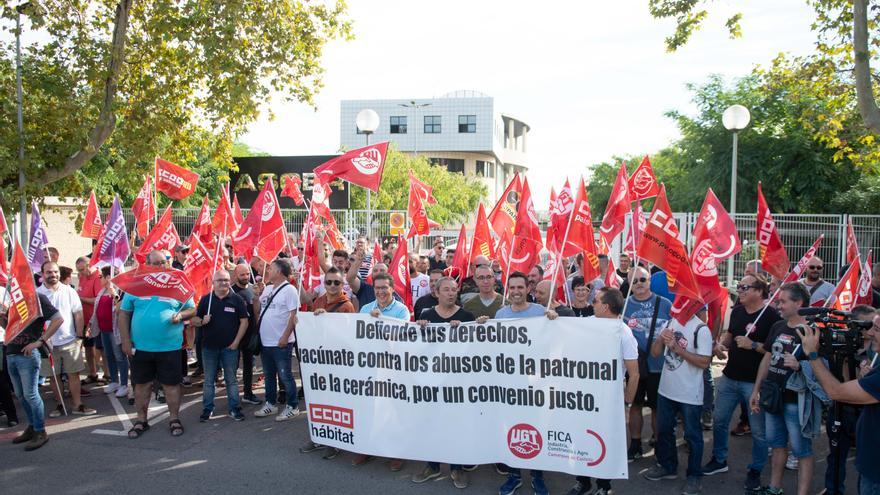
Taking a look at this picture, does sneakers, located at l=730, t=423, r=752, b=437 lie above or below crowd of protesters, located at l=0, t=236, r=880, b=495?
below

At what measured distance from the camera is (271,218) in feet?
30.8

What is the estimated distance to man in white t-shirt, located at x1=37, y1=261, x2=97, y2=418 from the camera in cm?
805

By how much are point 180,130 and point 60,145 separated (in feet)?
9.06

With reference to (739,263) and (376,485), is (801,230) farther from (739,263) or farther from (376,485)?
(376,485)

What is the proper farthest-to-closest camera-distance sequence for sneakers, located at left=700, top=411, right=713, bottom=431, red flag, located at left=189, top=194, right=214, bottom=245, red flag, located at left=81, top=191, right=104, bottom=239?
red flag, located at left=81, top=191, right=104, bottom=239, red flag, located at left=189, top=194, right=214, bottom=245, sneakers, located at left=700, top=411, right=713, bottom=431

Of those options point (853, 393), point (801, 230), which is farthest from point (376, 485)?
point (801, 230)

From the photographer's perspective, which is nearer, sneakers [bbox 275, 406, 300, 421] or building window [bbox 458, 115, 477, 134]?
sneakers [bbox 275, 406, 300, 421]

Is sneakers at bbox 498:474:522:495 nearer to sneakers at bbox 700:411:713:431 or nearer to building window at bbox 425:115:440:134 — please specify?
sneakers at bbox 700:411:713:431

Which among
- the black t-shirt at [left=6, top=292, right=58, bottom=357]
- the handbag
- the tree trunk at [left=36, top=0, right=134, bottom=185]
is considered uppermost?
the tree trunk at [left=36, top=0, right=134, bottom=185]

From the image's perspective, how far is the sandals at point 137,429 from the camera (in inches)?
287

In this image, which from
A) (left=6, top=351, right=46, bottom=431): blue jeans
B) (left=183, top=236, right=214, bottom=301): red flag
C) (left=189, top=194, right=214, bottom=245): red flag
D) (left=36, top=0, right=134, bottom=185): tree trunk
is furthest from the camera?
(left=36, top=0, right=134, bottom=185): tree trunk

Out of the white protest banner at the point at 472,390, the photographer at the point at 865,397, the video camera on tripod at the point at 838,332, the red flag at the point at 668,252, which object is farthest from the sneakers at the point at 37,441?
the video camera on tripod at the point at 838,332

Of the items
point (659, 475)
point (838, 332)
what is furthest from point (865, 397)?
point (659, 475)

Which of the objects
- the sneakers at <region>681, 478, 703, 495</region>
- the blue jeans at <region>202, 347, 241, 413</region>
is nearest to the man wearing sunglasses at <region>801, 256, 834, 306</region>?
the sneakers at <region>681, 478, 703, 495</region>
